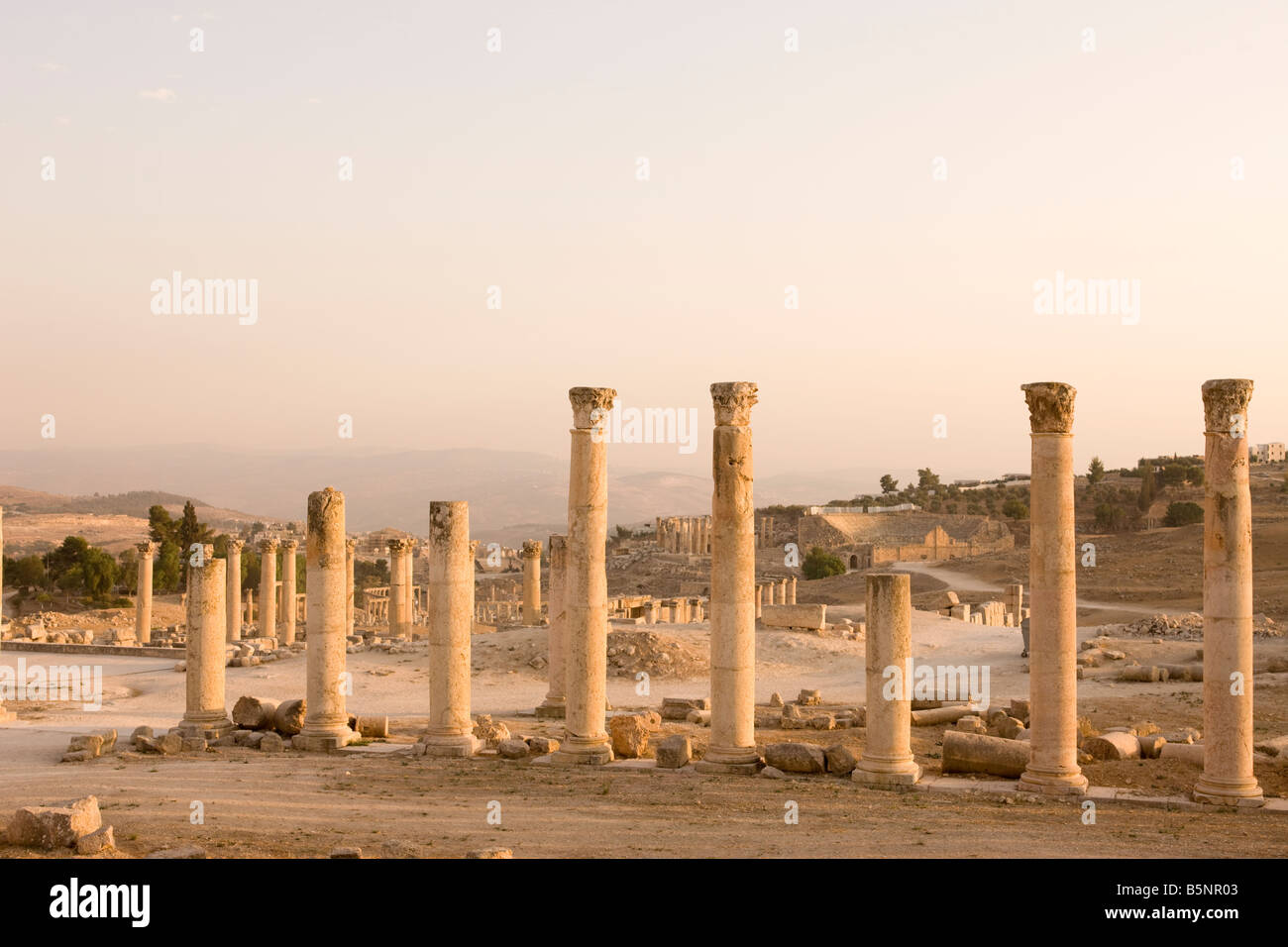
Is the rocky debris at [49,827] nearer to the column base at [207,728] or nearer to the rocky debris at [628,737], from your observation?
the column base at [207,728]

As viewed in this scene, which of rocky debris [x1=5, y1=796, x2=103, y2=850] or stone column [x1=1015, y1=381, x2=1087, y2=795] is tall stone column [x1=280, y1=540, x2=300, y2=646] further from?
stone column [x1=1015, y1=381, x2=1087, y2=795]

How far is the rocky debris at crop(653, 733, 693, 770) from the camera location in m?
18.7

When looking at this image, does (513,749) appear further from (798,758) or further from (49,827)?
(49,827)

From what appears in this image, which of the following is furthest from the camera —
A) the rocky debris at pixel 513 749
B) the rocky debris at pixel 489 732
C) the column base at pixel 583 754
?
the rocky debris at pixel 489 732

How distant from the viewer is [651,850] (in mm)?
13258

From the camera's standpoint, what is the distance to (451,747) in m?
20.2

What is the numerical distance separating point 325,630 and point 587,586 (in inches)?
204

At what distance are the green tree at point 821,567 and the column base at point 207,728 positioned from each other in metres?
62.8

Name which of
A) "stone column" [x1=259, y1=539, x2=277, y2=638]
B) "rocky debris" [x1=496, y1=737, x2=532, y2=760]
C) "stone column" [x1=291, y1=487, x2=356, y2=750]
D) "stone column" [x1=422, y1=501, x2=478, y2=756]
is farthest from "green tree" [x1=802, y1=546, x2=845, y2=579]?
"rocky debris" [x1=496, y1=737, x2=532, y2=760]

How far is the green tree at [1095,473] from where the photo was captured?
12268cm

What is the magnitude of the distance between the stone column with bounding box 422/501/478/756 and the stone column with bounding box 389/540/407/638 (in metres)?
21.6

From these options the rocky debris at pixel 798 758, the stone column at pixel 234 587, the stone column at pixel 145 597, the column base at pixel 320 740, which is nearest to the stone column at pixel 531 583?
the stone column at pixel 234 587
